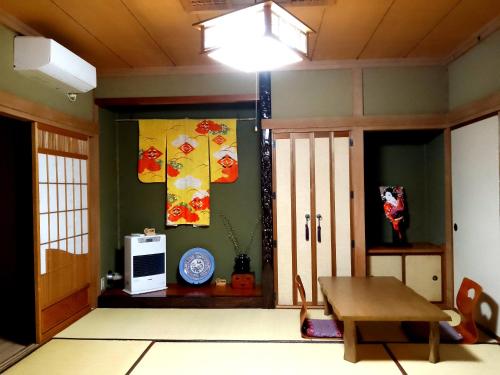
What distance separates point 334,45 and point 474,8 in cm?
128

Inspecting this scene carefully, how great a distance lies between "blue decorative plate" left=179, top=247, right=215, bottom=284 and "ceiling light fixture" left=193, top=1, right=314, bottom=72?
9.67 ft

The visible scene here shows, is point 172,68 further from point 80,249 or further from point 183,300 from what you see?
point 183,300

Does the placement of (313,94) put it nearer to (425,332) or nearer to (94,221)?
(425,332)

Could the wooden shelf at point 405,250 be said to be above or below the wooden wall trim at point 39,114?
below

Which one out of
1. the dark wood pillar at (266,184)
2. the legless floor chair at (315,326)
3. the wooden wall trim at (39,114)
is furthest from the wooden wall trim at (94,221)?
the legless floor chair at (315,326)

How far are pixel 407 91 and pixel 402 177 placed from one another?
43.9 inches

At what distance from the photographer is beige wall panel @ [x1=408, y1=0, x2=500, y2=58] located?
3307mm

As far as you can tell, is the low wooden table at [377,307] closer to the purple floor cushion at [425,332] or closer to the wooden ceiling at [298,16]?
the purple floor cushion at [425,332]

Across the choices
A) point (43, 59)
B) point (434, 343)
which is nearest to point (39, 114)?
point (43, 59)

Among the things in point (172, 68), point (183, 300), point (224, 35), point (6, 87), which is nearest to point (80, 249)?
point (183, 300)

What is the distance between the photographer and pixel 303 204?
4691 mm

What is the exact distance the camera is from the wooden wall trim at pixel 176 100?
479cm

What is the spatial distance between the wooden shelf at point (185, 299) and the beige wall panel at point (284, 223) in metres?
0.31

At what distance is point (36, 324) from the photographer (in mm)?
3645
